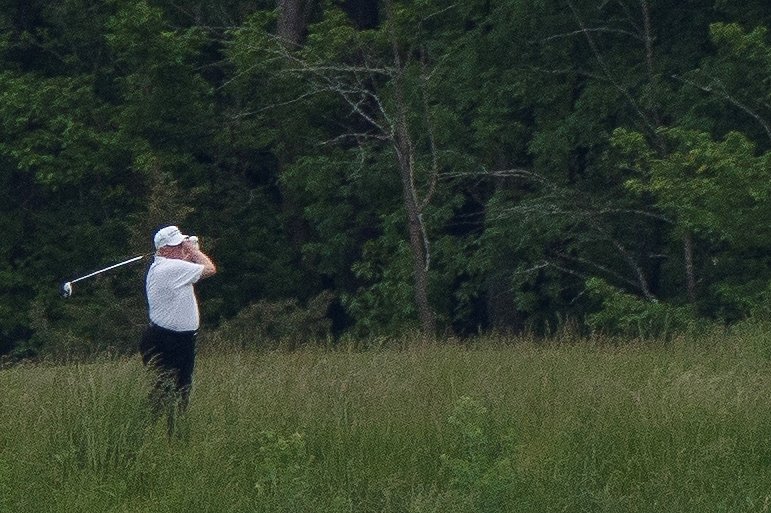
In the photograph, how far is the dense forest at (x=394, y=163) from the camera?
20.2 m

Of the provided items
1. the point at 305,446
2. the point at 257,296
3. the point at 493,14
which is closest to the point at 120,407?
the point at 305,446

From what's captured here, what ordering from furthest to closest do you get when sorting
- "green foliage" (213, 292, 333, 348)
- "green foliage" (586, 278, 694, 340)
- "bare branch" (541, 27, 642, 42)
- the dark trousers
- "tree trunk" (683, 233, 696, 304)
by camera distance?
1. "green foliage" (213, 292, 333, 348)
2. "bare branch" (541, 27, 642, 42)
3. "tree trunk" (683, 233, 696, 304)
4. "green foliage" (586, 278, 694, 340)
5. the dark trousers

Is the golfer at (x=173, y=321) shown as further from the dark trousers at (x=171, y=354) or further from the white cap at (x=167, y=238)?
the white cap at (x=167, y=238)

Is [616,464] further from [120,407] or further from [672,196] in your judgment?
[672,196]

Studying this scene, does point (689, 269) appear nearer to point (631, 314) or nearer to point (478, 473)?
point (631, 314)

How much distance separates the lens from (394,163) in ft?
85.1

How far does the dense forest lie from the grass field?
760 centimetres

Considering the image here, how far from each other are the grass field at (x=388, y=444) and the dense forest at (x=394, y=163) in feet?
24.9

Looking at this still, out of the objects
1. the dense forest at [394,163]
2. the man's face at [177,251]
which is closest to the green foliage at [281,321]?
the dense forest at [394,163]

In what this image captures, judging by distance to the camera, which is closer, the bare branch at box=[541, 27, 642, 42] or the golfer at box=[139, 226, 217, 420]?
the golfer at box=[139, 226, 217, 420]

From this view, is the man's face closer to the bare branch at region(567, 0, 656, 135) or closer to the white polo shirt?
the white polo shirt

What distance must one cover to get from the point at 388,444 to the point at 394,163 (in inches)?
683

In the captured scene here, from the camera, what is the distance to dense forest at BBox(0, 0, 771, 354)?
66.1 feet

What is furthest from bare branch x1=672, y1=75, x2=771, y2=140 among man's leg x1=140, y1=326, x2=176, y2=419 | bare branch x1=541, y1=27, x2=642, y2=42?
man's leg x1=140, y1=326, x2=176, y2=419
